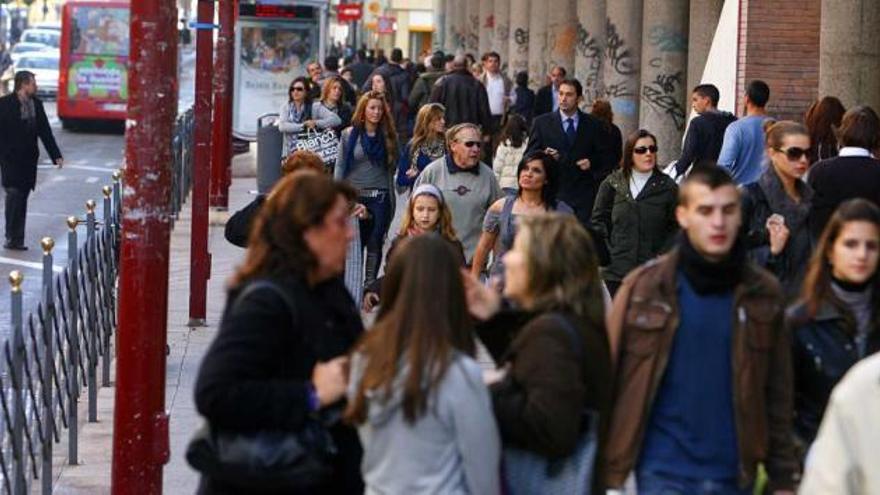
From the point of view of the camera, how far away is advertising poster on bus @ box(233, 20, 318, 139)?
34844mm

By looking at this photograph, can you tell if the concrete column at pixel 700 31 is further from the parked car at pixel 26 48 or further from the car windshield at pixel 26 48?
the car windshield at pixel 26 48

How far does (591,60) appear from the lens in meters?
30.3

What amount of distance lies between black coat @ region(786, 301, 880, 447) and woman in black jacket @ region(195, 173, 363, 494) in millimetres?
1434

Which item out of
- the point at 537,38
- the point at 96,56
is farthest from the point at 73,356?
the point at 96,56

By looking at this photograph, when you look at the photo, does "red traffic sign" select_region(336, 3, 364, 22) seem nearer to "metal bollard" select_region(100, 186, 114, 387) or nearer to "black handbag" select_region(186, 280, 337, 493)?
"metal bollard" select_region(100, 186, 114, 387)

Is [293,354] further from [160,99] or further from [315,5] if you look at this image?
[315,5]

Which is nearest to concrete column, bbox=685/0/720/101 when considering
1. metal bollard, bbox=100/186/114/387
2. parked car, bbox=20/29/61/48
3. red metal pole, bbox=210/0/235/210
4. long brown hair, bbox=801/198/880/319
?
red metal pole, bbox=210/0/235/210

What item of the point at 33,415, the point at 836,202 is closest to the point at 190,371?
the point at 33,415

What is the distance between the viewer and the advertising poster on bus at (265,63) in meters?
34.8

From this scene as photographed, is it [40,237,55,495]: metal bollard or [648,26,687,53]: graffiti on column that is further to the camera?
[648,26,687,53]: graffiti on column

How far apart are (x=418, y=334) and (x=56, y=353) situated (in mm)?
6366

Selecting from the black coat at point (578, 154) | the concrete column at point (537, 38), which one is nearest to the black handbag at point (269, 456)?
the black coat at point (578, 154)

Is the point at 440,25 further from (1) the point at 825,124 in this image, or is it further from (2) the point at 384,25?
(1) the point at 825,124

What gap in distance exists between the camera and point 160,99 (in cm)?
829
